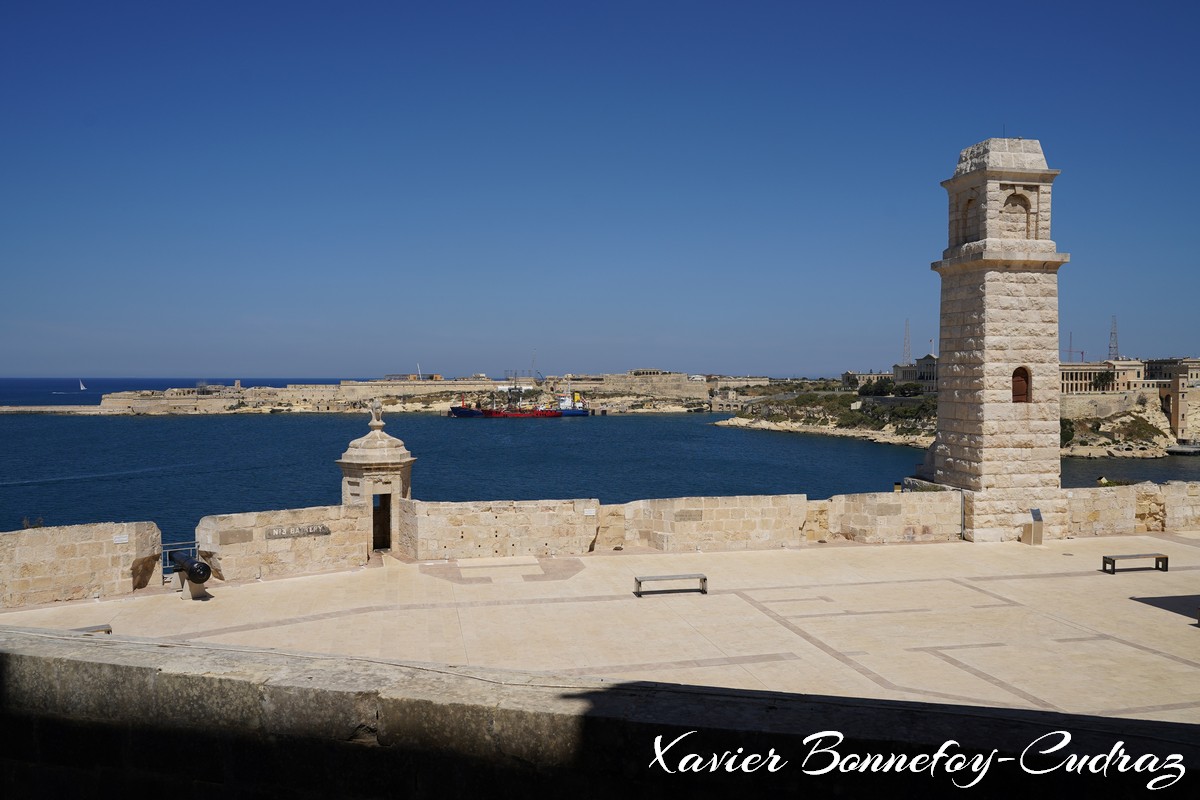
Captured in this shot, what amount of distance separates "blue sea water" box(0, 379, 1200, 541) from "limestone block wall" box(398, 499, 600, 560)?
20.1 meters

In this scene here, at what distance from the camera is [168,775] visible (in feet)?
9.49

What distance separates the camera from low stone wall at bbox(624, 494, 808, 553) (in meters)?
11.6

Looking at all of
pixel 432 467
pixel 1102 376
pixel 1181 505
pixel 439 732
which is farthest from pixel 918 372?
pixel 439 732

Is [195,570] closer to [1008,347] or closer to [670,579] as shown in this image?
[670,579]

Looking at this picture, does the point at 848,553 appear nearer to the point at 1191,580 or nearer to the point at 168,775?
the point at 1191,580

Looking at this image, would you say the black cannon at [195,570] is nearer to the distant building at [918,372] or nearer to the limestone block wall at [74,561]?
the limestone block wall at [74,561]

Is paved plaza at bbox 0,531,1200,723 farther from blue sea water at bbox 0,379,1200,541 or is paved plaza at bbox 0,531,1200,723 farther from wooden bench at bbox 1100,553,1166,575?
blue sea water at bbox 0,379,1200,541

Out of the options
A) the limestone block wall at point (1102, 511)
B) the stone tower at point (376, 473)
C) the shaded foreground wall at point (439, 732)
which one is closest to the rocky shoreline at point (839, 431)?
the limestone block wall at point (1102, 511)

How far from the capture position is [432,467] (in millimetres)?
55812

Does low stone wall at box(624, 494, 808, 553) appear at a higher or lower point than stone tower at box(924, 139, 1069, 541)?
lower

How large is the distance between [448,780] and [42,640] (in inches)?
66.6

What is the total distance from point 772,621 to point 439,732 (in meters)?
6.21

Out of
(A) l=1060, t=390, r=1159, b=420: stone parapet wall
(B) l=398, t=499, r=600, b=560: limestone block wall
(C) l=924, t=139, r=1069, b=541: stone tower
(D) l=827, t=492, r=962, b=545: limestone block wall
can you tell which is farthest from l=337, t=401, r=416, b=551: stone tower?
(A) l=1060, t=390, r=1159, b=420: stone parapet wall

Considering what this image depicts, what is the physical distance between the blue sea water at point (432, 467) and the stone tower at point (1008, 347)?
25.5 metres
